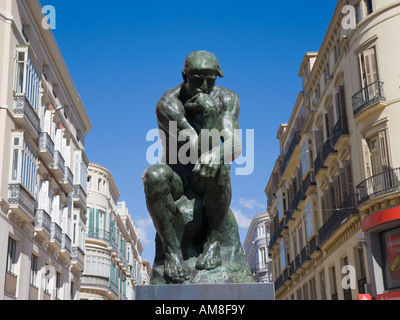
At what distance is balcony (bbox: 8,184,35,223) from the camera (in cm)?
2281

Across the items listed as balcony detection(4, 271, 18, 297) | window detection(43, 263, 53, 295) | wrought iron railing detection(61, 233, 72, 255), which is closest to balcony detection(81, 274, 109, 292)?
wrought iron railing detection(61, 233, 72, 255)

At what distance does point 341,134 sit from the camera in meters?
26.5

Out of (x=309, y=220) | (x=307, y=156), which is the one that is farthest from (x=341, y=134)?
(x=309, y=220)

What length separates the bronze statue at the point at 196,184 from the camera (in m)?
5.75

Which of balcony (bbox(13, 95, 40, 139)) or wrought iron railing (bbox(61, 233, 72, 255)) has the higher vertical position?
balcony (bbox(13, 95, 40, 139))

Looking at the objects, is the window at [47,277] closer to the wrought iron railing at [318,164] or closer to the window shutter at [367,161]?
the wrought iron railing at [318,164]

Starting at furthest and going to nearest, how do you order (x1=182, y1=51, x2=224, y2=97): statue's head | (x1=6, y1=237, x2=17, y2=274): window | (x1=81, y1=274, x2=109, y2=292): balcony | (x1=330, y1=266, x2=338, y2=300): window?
(x1=81, y1=274, x2=109, y2=292): balcony → (x1=330, y1=266, x2=338, y2=300): window → (x1=6, y1=237, x2=17, y2=274): window → (x1=182, y1=51, x2=224, y2=97): statue's head

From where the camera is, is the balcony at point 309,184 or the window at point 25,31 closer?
the window at point 25,31

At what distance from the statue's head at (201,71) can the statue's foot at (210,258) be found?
168 centimetres

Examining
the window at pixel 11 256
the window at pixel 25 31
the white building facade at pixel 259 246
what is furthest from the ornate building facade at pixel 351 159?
the white building facade at pixel 259 246

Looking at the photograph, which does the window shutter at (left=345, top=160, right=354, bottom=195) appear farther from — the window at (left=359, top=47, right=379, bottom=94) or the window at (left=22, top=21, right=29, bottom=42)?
the window at (left=22, top=21, right=29, bottom=42)

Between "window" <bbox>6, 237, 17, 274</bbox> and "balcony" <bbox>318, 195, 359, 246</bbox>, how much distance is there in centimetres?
1437
